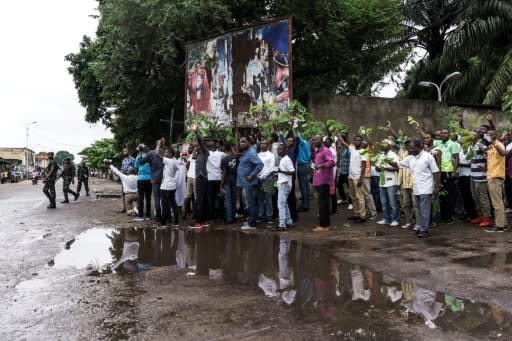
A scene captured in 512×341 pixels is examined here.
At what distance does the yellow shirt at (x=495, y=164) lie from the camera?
25.5ft

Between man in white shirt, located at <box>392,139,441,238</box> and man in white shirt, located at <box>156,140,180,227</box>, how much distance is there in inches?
187

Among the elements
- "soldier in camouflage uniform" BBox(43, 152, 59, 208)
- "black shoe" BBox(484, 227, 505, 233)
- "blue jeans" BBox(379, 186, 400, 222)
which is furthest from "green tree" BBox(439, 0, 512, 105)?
"soldier in camouflage uniform" BBox(43, 152, 59, 208)

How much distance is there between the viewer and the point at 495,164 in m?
7.83

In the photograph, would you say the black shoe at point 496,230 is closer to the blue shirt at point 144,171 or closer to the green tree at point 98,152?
the blue shirt at point 144,171

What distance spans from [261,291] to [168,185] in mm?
5252

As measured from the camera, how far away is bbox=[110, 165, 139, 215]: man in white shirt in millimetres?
11688

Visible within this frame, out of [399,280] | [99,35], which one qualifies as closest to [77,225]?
[399,280]

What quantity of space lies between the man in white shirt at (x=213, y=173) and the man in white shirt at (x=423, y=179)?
155 inches

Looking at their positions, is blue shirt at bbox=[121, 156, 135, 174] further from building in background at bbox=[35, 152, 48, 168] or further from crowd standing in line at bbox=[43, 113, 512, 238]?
building in background at bbox=[35, 152, 48, 168]

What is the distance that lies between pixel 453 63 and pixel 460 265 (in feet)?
62.2

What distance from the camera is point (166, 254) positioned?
6.89 m

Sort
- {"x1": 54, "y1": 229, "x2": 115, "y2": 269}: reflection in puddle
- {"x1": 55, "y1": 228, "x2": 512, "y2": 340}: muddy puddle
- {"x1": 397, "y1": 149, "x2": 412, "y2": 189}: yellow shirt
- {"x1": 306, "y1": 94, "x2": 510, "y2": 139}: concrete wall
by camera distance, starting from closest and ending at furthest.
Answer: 1. {"x1": 55, "y1": 228, "x2": 512, "y2": 340}: muddy puddle
2. {"x1": 54, "y1": 229, "x2": 115, "y2": 269}: reflection in puddle
3. {"x1": 397, "y1": 149, "x2": 412, "y2": 189}: yellow shirt
4. {"x1": 306, "y1": 94, "x2": 510, "y2": 139}: concrete wall

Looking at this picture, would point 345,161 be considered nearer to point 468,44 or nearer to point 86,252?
point 86,252

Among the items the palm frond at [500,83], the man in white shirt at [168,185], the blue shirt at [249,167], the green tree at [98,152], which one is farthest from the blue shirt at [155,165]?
the green tree at [98,152]
